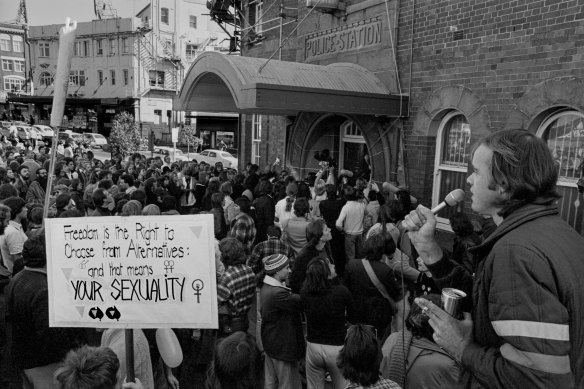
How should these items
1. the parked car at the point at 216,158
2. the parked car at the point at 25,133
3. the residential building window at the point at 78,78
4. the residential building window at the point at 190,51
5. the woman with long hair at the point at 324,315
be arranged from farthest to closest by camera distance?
the residential building window at the point at 190,51, the residential building window at the point at 78,78, the parked car at the point at 25,133, the parked car at the point at 216,158, the woman with long hair at the point at 324,315

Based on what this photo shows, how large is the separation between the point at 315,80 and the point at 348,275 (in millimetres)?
5554

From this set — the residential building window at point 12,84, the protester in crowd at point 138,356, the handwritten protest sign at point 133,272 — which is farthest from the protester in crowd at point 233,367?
the residential building window at point 12,84

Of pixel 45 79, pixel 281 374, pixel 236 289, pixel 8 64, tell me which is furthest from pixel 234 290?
pixel 8 64

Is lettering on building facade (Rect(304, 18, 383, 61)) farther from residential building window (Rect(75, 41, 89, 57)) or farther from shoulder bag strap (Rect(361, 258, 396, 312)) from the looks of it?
residential building window (Rect(75, 41, 89, 57))

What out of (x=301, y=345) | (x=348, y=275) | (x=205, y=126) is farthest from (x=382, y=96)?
(x=205, y=126)

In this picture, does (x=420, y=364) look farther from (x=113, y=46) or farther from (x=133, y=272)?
(x=113, y=46)

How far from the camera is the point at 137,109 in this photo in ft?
150

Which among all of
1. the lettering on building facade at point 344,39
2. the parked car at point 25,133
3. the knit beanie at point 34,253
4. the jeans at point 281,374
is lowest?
the jeans at point 281,374

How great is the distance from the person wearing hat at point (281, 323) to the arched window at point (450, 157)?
190 inches

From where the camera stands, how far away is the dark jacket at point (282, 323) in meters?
4.05

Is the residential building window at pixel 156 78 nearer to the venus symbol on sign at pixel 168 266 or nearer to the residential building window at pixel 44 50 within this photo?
the residential building window at pixel 44 50

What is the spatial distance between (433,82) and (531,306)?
7.48 metres

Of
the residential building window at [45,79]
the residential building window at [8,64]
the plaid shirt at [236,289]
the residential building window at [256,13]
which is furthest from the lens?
the residential building window at [8,64]

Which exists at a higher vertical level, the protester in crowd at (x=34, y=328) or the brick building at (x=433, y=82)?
the brick building at (x=433, y=82)
